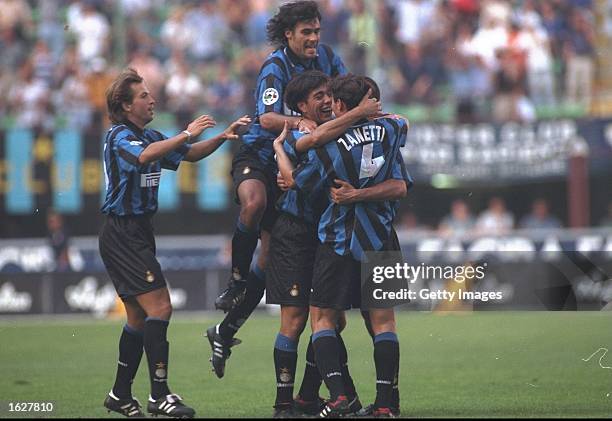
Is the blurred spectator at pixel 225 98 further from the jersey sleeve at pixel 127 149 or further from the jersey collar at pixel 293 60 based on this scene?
the jersey sleeve at pixel 127 149

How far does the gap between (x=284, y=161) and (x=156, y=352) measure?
1.39m

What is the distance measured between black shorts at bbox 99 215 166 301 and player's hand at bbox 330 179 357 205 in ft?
3.98

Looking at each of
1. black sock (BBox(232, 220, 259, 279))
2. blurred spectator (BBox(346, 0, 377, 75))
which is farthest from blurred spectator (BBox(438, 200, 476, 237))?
black sock (BBox(232, 220, 259, 279))

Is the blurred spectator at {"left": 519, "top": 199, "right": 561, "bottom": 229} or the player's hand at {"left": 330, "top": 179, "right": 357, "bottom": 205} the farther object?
the blurred spectator at {"left": 519, "top": 199, "right": 561, "bottom": 229}

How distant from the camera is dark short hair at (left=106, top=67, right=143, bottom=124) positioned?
7.74 meters

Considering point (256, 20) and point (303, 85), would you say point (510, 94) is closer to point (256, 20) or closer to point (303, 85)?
point (256, 20)

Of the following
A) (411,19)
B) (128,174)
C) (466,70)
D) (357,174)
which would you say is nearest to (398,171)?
(357,174)

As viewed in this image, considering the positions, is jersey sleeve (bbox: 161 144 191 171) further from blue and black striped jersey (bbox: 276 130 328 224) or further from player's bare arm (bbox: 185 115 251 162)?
blue and black striped jersey (bbox: 276 130 328 224)

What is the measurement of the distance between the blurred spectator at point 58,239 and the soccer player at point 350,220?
10.2 m

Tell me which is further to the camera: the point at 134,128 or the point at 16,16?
the point at 16,16

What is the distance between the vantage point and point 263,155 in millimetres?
8305

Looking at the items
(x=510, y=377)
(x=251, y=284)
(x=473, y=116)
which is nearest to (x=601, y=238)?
(x=473, y=116)

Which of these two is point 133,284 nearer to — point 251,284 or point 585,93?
point 251,284

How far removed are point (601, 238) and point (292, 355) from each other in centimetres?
1014
